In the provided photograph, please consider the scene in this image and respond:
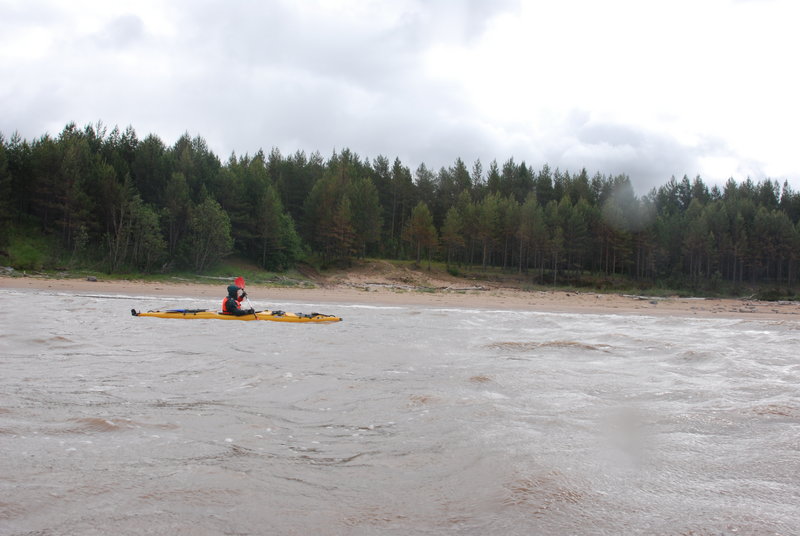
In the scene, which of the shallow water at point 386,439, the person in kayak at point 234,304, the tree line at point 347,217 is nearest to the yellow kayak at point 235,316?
the person in kayak at point 234,304

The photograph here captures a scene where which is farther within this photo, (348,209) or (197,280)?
(348,209)

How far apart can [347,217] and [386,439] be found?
1983 inches

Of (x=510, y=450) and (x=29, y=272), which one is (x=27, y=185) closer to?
(x=29, y=272)

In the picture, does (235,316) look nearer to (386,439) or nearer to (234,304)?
(234,304)

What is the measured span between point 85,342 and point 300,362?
538 centimetres

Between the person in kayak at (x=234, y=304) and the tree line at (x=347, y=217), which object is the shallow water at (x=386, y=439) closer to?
the person in kayak at (x=234, y=304)

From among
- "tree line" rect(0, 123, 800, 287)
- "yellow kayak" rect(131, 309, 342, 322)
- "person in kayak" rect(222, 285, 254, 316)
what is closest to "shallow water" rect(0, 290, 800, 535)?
"yellow kayak" rect(131, 309, 342, 322)

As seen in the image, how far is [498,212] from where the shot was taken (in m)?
66.9

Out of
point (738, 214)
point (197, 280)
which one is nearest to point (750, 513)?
point (197, 280)

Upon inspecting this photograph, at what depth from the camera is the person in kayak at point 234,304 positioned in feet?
58.5

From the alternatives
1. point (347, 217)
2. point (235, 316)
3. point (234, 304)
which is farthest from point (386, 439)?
point (347, 217)

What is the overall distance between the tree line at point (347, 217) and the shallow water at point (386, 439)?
3384cm

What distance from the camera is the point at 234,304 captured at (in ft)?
59.1

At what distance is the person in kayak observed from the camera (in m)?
17.8
